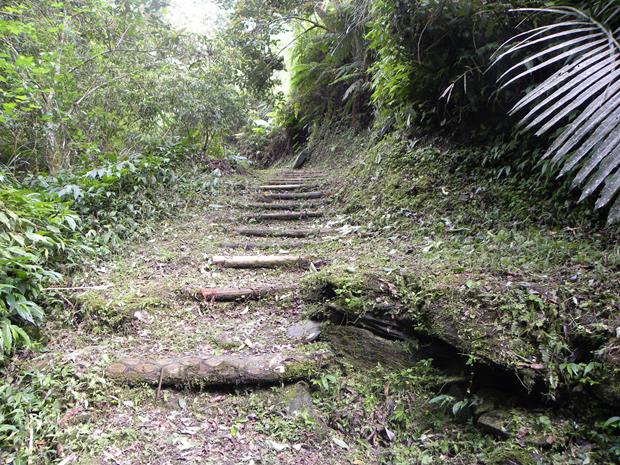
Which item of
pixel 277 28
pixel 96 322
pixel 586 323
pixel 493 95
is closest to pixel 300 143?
pixel 277 28

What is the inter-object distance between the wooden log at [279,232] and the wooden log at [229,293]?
1563 mm

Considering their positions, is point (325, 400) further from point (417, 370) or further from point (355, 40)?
point (355, 40)

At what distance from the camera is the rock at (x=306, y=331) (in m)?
2.74

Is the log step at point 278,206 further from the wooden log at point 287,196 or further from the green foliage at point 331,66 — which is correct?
the green foliage at point 331,66

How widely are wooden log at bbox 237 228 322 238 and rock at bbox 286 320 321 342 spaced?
6.45ft

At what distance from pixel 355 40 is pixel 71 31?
5099mm

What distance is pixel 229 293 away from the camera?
3268 millimetres

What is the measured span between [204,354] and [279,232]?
8.03 feet

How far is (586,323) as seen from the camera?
1.93 metres

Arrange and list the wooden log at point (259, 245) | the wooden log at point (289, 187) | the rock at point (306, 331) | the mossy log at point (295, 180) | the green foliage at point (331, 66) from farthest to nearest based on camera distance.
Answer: the green foliage at point (331, 66)
the mossy log at point (295, 180)
the wooden log at point (289, 187)
the wooden log at point (259, 245)
the rock at point (306, 331)

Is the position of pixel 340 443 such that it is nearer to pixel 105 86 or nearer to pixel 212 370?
pixel 212 370

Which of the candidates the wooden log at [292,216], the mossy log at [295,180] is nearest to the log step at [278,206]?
the wooden log at [292,216]

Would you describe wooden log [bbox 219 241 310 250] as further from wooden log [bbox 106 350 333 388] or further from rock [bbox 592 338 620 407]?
rock [bbox 592 338 620 407]

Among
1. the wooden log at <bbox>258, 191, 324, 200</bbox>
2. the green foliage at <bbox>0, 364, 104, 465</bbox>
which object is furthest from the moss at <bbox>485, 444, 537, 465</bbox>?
the wooden log at <bbox>258, 191, 324, 200</bbox>
